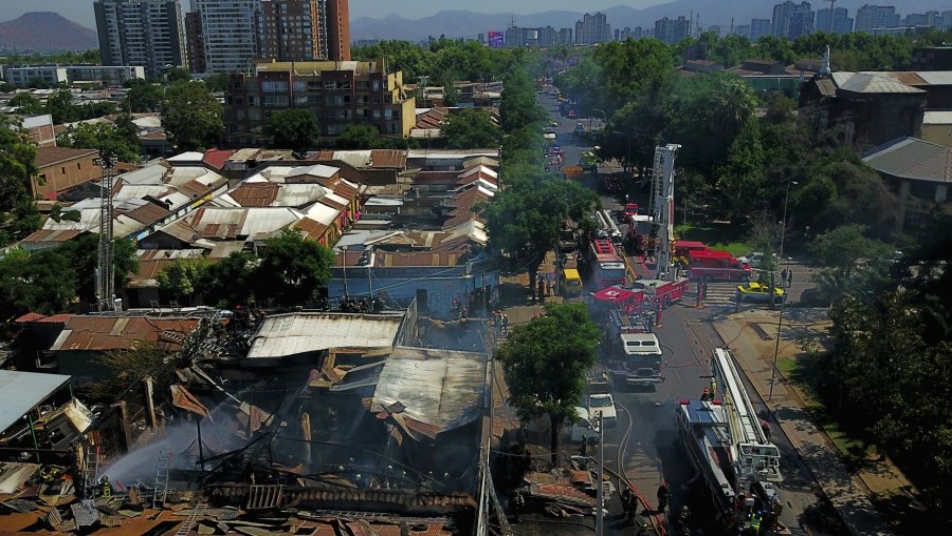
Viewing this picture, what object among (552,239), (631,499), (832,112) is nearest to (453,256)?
(552,239)

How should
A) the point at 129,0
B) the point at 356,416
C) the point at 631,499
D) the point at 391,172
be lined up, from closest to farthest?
the point at 631,499, the point at 356,416, the point at 391,172, the point at 129,0

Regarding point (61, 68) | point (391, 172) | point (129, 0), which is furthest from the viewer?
point (129, 0)

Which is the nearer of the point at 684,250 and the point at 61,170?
the point at 684,250

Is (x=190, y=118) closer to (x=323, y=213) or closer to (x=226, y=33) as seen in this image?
(x=323, y=213)

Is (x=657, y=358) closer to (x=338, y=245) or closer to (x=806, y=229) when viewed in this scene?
(x=338, y=245)

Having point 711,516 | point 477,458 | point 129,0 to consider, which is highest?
point 129,0

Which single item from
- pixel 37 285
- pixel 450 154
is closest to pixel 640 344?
pixel 37 285

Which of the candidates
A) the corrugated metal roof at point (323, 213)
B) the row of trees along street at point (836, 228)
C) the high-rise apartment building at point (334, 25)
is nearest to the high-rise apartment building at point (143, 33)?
the high-rise apartment building at point (334, 25)

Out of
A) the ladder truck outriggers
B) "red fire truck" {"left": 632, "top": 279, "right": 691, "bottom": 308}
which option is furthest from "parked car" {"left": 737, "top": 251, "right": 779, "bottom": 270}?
the ladder truck outriggers
